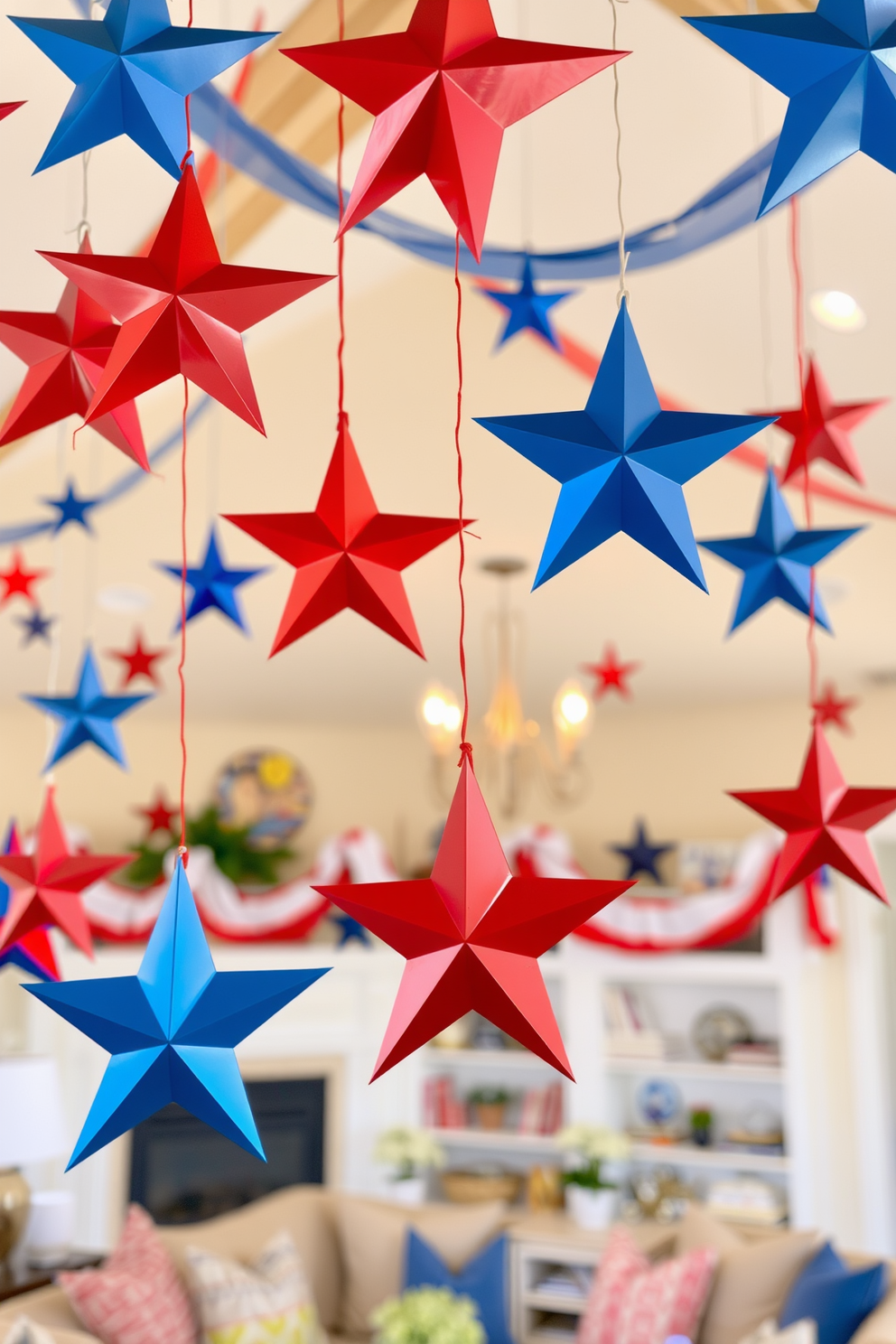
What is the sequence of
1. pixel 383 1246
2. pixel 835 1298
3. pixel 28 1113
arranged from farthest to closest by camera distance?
pixel 383 1246 < pixel 28 1113 < pixel 835 1298

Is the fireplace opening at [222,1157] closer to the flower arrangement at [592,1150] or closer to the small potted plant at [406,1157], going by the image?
the small potted plant at [406,1157]

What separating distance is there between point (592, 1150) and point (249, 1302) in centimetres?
172

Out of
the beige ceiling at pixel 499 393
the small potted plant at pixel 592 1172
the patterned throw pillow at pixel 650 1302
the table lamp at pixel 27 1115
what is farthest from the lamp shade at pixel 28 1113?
the small potted plant at pixel 592 1172

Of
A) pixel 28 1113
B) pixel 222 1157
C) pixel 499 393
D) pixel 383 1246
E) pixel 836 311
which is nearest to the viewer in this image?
pixel 836 311

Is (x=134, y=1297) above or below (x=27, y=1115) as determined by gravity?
below

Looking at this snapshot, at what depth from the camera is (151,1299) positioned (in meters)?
3.44

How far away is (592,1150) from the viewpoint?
4.86 meters

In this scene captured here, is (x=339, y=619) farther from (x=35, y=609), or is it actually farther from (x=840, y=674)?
(x=840, y=674)

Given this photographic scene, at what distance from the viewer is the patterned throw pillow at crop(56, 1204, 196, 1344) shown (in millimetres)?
3344

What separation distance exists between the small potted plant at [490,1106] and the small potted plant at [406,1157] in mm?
330

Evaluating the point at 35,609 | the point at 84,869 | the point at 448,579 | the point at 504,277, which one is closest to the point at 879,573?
the point at 448,579

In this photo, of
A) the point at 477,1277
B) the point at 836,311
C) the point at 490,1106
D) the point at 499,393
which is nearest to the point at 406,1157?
the point at 490,1106

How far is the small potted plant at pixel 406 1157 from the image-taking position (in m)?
5.12

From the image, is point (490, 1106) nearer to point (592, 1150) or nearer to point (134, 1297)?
point (592, 1150)
